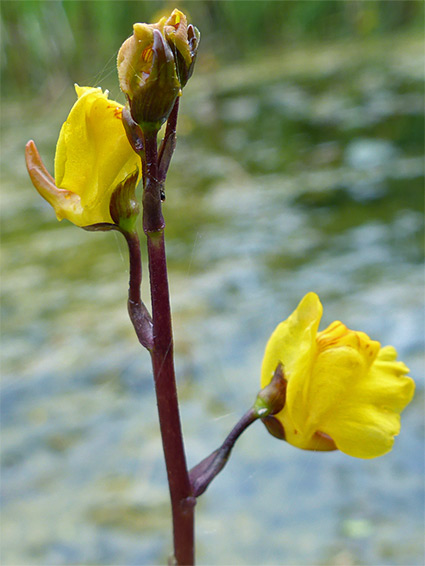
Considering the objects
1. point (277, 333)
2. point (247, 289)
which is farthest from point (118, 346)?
point (277, 333)

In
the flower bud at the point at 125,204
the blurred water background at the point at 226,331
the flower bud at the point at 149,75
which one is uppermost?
the flower bud at the point at 149,75

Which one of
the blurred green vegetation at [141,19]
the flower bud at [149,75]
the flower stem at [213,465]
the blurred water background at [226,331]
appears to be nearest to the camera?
the flower bud at [149,75]

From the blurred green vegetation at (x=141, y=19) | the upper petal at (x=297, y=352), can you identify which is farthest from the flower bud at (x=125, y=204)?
the blurred green vegetation at (x=141, y=19)

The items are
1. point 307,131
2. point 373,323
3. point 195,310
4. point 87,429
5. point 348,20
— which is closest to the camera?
point 87,429

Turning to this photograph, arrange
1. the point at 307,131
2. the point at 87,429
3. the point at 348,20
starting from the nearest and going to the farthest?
1. the point at 87,429
2. the point at 307,131
3. the point at 348,20

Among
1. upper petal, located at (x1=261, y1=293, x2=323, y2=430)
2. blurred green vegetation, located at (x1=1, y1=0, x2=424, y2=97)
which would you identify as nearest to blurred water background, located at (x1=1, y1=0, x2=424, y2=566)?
upper petal, located at (x1=261, y1=293, x2=323, y2=430)

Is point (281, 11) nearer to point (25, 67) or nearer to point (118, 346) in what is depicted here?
point (25, 67)

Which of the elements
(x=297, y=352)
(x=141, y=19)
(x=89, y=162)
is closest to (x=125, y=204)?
(x=89, y=162)

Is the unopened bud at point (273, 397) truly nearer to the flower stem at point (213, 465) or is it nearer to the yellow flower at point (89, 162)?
the flower stem at point (213, 465)
